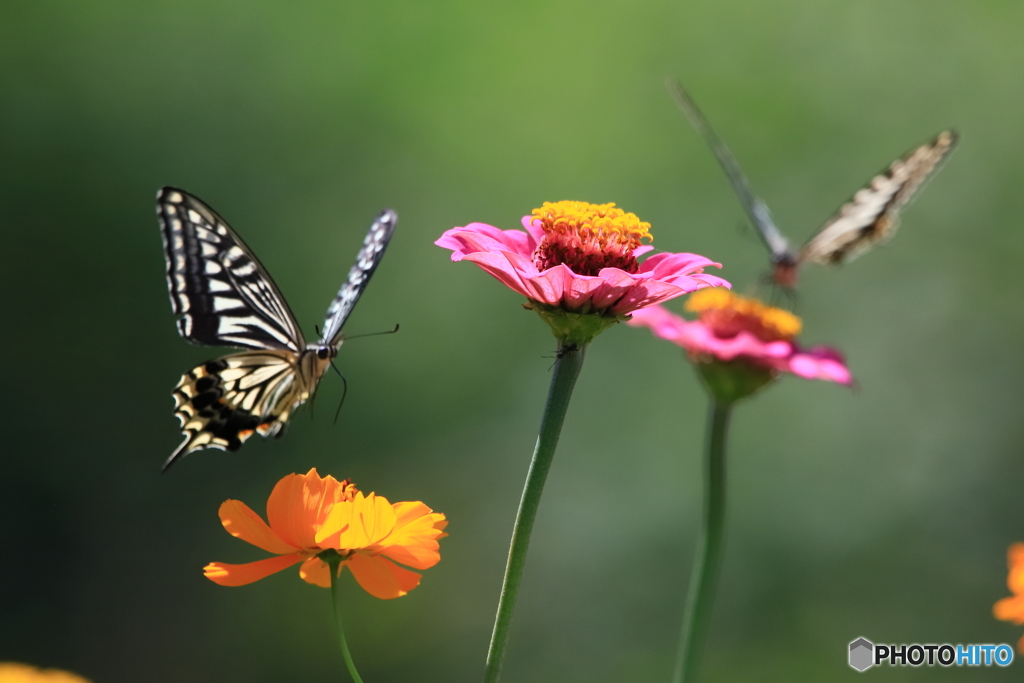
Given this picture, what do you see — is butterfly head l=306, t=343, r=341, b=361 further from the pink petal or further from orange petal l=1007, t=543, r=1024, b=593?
orange petal l=1007, t=543, r=1024, b=593

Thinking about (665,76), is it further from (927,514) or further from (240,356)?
(240,356)

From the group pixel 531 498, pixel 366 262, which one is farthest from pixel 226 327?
pixel 531 498

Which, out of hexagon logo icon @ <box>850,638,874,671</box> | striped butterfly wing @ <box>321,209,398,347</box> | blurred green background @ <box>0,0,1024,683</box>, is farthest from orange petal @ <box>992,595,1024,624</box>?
blurred green background @ <box>0,0,1024,683</box>

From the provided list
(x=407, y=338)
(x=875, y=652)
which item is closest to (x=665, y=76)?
(x=407, y=338)

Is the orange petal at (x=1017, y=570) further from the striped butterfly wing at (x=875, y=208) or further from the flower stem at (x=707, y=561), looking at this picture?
the striped butterfly wing at (x=875, y=208)

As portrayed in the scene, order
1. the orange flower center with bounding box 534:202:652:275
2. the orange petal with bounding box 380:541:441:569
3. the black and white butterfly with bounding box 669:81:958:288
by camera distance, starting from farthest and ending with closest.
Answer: the black and white butterfly with bounding box 669:81:958:288, the orange flower center with bounding box 534:202:652:275, the orange petal with bounding box 380:541:441:569

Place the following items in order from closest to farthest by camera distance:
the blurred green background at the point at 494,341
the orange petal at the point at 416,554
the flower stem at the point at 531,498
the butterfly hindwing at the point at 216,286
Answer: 1. the flower stem at the point at 531,498
2. the orange petal at the point at 416,554
3. the butterfly hindwing at the point at 216,286
4. the blurred green background at the point at 494,341

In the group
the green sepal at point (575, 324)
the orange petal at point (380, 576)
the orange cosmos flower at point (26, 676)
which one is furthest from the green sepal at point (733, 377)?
the orange cosmos flower at point (26, 676)

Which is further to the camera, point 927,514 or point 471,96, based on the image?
point 471,96
